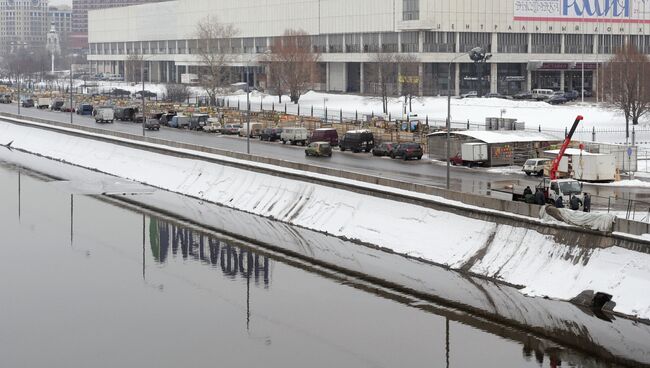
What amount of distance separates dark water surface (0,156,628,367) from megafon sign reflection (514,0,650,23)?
8793 cm

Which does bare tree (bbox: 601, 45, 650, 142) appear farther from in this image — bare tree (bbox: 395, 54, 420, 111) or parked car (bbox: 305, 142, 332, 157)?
bare tree (bbox: 395, 54, 420, 111)

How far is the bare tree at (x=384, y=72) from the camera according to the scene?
12231cm

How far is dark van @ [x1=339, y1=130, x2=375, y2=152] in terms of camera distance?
79.2 meters

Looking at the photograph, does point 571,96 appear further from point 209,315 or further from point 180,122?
point 209,315

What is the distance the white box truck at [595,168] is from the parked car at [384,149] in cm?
1815

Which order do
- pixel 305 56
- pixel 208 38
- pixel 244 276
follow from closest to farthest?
1. pixel 244 276
2. pixel 305 56
3. pixel 208 38

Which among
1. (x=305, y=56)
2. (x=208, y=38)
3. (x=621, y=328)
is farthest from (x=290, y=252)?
(x=208, y=38)

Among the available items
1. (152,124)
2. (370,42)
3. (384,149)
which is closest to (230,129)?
(152,124)

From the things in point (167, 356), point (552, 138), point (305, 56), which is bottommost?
point (167, 356)

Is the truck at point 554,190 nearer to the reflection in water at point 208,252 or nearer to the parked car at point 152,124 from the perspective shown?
the reflection in water at point 208,252

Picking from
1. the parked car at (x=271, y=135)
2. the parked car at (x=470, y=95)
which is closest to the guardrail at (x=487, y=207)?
the parked car at (x=271, y=135)

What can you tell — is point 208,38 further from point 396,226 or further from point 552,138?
point 396,226

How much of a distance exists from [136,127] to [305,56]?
1362 inches

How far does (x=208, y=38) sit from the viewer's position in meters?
157
